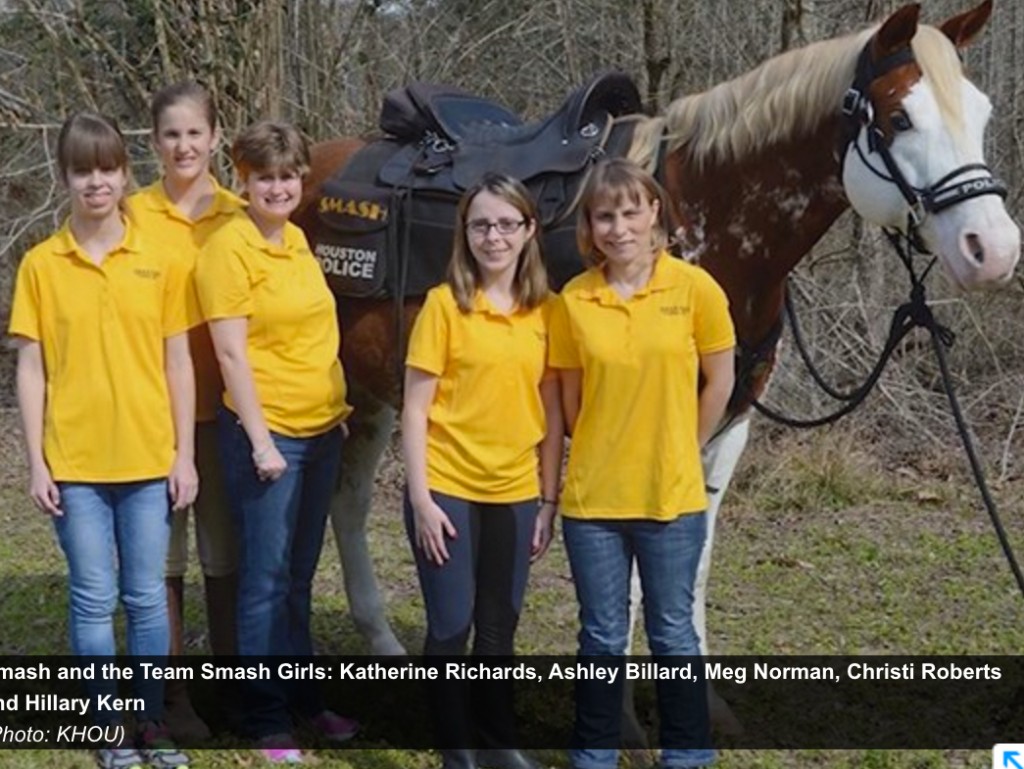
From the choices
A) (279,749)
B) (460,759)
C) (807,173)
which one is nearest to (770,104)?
(807,173)

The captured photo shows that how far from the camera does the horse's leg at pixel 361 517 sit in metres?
4.41

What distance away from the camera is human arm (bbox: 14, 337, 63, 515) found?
3.04m

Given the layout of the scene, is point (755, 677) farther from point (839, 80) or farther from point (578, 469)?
point (839, 80)

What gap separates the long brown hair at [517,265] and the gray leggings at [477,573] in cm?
49

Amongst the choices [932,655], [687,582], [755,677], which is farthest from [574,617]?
[687,582]

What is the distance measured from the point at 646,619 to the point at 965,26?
1.78 meters

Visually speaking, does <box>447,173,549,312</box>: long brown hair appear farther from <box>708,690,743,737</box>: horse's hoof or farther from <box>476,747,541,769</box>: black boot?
<box>708,690,743,737</box>: horse's hoof

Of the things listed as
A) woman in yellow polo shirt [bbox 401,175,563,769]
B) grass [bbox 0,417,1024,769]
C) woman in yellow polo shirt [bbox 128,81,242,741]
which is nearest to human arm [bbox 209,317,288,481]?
woman in yellow polo shirt [bbox 128,81,242,741]

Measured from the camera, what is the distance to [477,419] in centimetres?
299

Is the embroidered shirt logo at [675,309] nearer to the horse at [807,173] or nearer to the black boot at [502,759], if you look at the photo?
the horse at [807,173]

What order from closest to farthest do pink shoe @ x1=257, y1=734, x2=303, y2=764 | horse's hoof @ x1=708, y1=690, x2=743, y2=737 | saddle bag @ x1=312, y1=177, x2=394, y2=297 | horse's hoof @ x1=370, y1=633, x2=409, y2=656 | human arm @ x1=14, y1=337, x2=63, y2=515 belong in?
human arm @ x1=14, y1=337, x2=63, y2=515 → pink shoe @ x1=257, y1=734, x2=303, y2=764 → horse's hoof @ x1=708, y1=690, x2=743, y2=737 → saddle bag @ x1=312, y1=177, x2=394, y2=297 → horse's hoof @ x1=370, y1=633, x2=409, y2=656

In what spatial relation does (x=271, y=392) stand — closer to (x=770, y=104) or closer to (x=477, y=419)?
(x=477, y=419)

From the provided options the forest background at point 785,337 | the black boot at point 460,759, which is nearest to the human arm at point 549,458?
the black boot at point 460,759

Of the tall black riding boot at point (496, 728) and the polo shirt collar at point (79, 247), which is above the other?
the polo shirt collar at point (79, 247)
